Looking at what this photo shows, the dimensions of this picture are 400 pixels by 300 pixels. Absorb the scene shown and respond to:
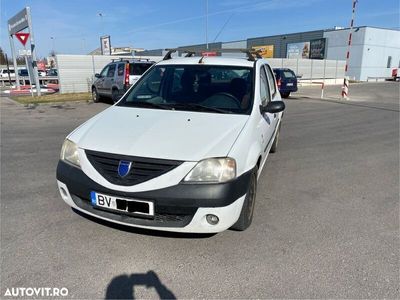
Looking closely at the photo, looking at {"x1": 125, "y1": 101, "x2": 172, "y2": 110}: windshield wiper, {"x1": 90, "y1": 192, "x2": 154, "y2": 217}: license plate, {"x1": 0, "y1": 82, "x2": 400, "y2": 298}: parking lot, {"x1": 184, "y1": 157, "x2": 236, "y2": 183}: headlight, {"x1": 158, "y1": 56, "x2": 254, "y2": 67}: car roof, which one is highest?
{"x1": 158, "y1": 56, "x2": 254, "y2": 67}: car roof

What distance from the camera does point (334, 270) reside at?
2682 mm

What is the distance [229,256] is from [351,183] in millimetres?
2780

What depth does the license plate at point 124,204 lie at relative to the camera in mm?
2590

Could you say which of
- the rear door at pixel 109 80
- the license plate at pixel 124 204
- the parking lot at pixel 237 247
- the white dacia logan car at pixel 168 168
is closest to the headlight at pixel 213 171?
the white dacia logan car at pixel 168 168

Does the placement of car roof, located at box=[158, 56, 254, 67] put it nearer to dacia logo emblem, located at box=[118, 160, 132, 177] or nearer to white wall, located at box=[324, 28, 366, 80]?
dacia logo emblem, located at box=[118, 160, 132, 177]

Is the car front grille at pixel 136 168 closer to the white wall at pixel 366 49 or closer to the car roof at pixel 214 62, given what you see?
the car roof at pixel 214 62

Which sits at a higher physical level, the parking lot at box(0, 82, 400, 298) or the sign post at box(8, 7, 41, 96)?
the sign post at box(8, 7, 41, 96)

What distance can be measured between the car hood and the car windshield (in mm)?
245

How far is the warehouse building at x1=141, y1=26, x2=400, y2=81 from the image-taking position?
1663 inches

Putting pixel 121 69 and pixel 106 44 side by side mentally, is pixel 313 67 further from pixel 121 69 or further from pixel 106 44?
pixel 121 69

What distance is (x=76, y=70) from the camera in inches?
832

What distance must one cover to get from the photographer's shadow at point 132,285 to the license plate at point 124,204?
1.62 ft

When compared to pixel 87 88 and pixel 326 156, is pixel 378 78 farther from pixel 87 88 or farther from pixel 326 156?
pixel 326 156

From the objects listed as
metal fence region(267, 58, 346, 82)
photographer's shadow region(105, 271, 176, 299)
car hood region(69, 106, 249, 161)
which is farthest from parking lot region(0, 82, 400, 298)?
metal fence region(267, 58, 346, 82)
